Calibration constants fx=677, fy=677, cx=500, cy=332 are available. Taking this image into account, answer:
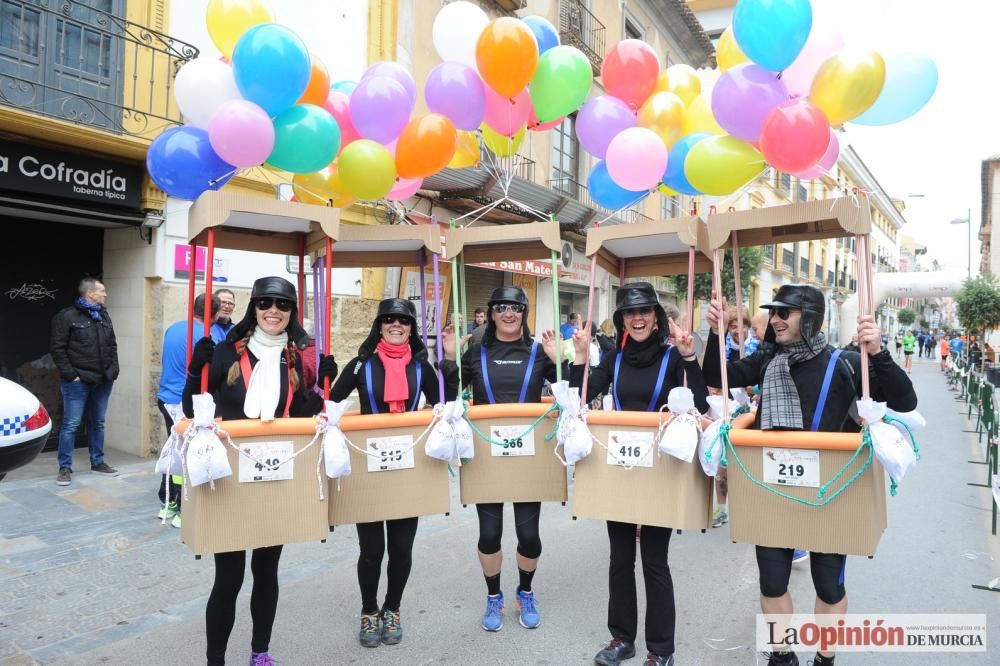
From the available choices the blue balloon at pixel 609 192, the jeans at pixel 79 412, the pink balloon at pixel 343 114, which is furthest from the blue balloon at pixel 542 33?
the jeans at pixel 79 412

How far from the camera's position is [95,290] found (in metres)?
6.31

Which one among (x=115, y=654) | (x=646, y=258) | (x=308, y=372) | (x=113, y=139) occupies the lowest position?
(x=115, y=654)

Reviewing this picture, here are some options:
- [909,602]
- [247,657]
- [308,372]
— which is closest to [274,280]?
[308,372]

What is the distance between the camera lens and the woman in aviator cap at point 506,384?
11.9 ft

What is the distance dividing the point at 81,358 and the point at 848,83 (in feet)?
21.1

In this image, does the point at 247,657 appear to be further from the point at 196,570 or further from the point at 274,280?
the point at 274,280

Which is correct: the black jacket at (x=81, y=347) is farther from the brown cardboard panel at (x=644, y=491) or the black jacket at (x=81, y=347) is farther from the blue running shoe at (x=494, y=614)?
the brown cardboard panel at (x=644, y=491)

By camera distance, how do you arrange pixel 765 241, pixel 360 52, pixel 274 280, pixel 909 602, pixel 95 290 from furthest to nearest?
pixel 360 52 → pixel 95 290 → pixel 909 602 → pixel 765 241 → pixel 274 280

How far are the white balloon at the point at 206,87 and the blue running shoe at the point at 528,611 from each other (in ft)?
9.79

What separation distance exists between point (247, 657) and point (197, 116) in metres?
2.66

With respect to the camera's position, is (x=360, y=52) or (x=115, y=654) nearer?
(x=115, y=654)

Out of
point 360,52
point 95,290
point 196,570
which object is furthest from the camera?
point 360,52

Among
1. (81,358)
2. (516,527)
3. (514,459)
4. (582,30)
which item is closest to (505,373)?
(514,459)

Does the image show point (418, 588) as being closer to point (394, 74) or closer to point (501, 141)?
point (501, 141)
